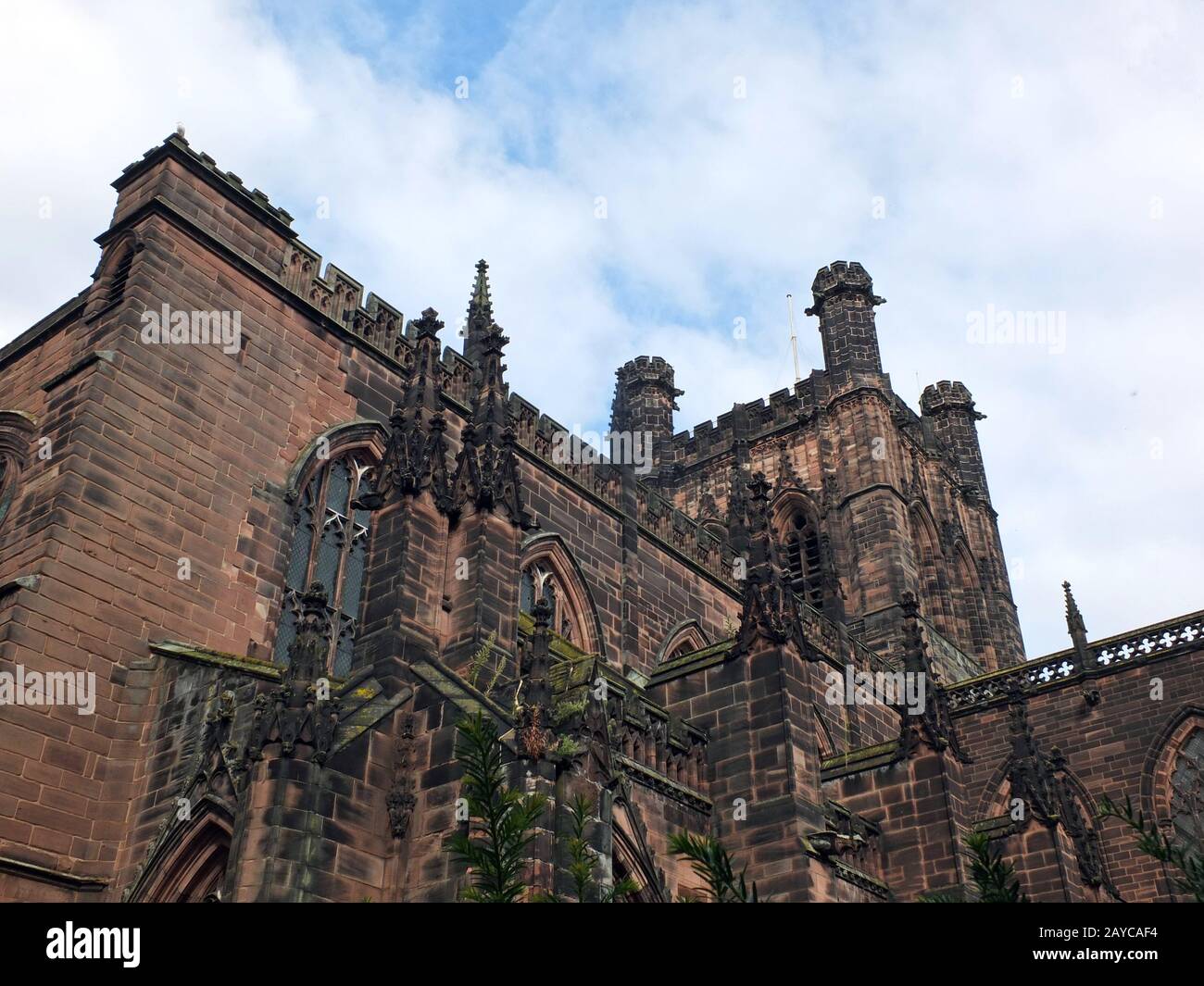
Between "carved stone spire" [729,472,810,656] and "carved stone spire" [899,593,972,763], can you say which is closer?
"carved stone spire" [729,472,810,656]

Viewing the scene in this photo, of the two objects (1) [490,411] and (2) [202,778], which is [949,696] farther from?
(2) [202,778]

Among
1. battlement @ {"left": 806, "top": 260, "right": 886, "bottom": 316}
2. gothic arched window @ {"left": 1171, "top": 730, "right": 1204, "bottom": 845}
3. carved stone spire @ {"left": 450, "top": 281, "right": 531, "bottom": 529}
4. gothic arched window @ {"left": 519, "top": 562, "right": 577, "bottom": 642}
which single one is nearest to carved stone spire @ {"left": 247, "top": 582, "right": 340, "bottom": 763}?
carved stone spire @ {"left": 450, "top": 281, "right": 531, "bottom": 529}

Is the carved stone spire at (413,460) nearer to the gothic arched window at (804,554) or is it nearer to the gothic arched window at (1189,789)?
the gothic arched window at (1189,789)

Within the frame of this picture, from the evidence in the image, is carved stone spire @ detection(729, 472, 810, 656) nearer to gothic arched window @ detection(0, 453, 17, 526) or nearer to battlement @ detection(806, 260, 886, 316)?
gothic arched window @ detection(0, 453, 17, 526)

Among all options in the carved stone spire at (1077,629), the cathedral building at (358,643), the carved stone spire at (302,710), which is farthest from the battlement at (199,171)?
the carved stone spire at (1077,629)

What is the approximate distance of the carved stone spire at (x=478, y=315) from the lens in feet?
62.9

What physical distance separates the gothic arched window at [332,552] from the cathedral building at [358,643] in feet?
0.14

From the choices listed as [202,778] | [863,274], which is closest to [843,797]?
[202,778]

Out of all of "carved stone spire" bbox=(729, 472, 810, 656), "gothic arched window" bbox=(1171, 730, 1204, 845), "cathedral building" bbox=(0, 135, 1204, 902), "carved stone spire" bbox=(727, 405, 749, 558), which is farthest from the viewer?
"carved stone spire" bbox=(727, 405, 749, 558)

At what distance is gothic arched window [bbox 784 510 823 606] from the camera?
34.2 m

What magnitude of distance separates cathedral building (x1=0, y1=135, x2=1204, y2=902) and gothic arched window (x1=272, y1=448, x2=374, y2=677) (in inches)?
1.7

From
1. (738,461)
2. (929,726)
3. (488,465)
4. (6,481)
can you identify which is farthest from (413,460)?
(738,461)

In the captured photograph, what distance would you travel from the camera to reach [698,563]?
23.6m
